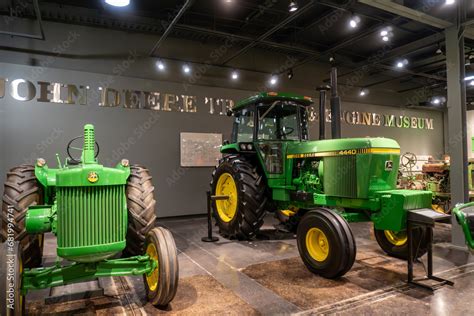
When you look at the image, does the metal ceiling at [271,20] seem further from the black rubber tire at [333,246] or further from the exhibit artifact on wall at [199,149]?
the black rubber tire at [333,246]

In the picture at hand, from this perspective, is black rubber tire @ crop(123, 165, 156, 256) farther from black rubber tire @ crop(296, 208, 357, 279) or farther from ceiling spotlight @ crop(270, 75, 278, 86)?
ceiling spotlight @ crop(270, 75, 278, 86)

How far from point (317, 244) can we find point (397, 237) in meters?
1.13

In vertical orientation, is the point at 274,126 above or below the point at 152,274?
above

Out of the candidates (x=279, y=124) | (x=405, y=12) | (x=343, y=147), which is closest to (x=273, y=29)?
(x=279, y=124)

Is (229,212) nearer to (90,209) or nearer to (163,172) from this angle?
(163,172)

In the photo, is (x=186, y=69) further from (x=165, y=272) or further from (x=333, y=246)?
(x=165, y=272)

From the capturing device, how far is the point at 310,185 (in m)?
4.32

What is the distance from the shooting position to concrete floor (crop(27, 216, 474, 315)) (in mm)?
2477

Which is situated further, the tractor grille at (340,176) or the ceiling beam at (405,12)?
the ceiling beam at (405,12)

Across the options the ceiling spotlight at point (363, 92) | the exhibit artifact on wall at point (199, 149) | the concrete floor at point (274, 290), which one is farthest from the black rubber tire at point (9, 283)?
the ceiling spotlight at point (363, 92)

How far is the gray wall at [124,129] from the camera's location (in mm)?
5164

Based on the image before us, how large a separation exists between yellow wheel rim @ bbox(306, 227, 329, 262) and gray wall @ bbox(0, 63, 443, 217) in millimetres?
3623

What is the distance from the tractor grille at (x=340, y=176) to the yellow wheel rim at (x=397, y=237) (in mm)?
760

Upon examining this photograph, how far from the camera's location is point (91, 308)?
251 centimetres
